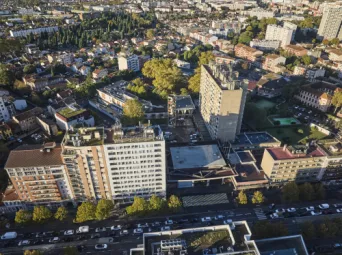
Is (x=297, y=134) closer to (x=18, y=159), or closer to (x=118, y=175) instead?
(x=118, y=175)

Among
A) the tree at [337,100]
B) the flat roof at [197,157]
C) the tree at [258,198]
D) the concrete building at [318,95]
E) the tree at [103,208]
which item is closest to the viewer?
the tree at [103,208]

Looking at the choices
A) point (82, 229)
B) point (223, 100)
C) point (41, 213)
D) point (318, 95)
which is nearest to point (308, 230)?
point (223, 100)

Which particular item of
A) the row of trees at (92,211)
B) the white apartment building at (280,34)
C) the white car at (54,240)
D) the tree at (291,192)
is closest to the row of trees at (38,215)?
the row of trees at (92,211)

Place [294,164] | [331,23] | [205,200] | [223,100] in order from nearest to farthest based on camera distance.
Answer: [205,200] < [294,164] < [223,100] < [331,23]

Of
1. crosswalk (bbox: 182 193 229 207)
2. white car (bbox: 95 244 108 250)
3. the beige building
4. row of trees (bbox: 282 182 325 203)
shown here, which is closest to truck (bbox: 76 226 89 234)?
white car (bbox: 95 244 108 250)

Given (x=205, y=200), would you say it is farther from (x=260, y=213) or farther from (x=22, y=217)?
Result: (x=22, y=217)

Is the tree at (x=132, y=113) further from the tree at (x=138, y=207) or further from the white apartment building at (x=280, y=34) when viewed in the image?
the white apartment building at (x=280, y=34)
